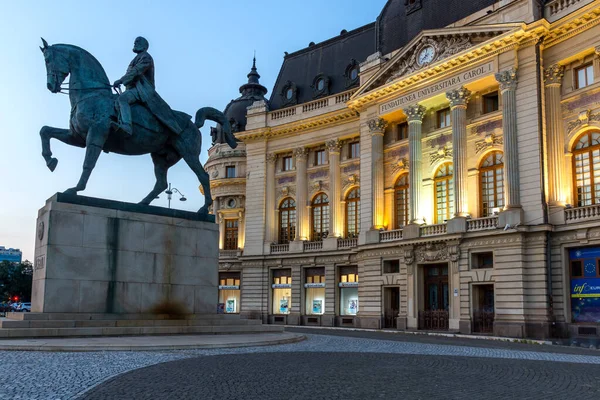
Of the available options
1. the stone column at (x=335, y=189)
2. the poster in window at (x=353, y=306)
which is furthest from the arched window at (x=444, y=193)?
the poster in window at (x=353, y=306)

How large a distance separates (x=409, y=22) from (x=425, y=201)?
14265 mm

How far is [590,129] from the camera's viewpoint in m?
35.0

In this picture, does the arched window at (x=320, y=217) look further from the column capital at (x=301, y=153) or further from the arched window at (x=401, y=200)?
the arched window at (x=401, y=200)

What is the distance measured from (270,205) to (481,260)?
22.5 meters

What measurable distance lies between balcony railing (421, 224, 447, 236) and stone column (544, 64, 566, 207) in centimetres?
704

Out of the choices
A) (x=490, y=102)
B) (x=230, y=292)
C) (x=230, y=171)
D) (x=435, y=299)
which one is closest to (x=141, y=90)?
(x=490, y=102)

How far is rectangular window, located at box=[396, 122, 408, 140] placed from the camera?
46.6 meters

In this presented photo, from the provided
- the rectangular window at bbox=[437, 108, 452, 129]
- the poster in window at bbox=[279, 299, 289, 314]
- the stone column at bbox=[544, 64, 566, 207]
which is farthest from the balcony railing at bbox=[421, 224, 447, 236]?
the poster in window at bbox=[279, 299, 289, 314]

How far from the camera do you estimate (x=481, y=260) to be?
3850 cm

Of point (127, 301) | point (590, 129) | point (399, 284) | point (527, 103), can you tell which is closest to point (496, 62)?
point (527, 103)

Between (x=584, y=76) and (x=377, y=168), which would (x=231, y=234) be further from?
(x=584, y=76)

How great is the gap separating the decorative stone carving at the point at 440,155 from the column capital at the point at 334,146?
10097mm

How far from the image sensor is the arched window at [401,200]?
45.3 meters

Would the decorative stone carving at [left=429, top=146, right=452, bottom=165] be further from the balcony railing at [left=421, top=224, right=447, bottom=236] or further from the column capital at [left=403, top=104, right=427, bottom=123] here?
the balcony railing at [left=421, top=224, right=447, bottom=236]
